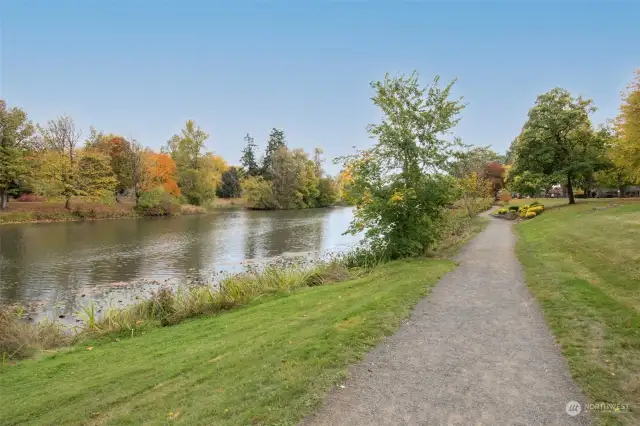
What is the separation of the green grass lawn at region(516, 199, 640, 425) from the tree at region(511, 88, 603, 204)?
14.3 meters

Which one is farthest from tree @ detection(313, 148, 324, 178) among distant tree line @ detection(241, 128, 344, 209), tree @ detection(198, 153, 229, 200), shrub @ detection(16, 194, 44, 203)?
shrub @ detection(16, 194, 44, 203)

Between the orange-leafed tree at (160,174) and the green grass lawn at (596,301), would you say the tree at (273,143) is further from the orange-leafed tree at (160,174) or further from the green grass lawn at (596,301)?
the green grass lawn at (596,301)

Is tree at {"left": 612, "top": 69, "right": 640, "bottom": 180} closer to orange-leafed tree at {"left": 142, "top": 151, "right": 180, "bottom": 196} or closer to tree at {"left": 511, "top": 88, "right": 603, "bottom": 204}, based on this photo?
tree at {"left": 511, "top": 88, "right": 603, "bottom": 204}

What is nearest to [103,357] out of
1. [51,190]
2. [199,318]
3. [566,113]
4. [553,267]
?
[199,318]

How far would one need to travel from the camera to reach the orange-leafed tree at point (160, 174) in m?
53.9

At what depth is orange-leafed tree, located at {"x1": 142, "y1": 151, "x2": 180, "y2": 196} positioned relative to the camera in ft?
177

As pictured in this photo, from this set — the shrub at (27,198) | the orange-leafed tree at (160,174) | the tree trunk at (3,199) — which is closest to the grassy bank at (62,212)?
the tree trunk at (3,199)

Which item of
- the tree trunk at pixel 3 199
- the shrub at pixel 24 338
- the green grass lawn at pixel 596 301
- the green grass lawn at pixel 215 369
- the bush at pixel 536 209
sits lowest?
the shrub at pixel 24 338

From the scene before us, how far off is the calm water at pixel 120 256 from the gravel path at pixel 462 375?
36.1 feet

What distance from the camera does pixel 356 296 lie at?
943 centimetres

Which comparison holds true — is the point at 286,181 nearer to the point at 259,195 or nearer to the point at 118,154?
the point at 259,195

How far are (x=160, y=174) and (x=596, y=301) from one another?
5622 centimetres

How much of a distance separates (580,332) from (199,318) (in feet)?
28.5

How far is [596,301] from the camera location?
25.4 feet
